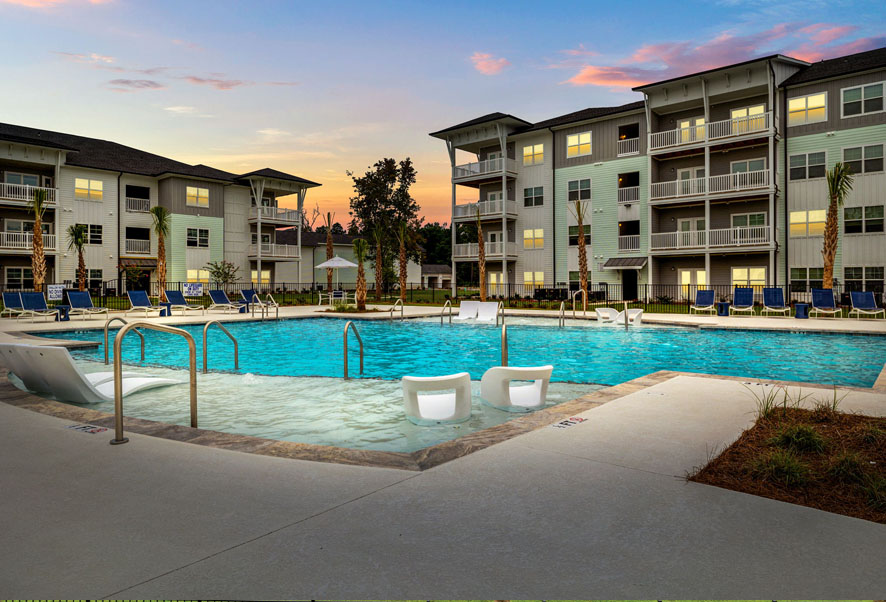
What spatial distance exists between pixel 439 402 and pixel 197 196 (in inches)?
1639

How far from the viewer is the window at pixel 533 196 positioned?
39.1 meters

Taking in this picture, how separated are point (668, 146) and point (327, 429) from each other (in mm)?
31314

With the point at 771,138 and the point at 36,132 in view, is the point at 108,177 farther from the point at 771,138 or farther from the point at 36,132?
the point at 771,138

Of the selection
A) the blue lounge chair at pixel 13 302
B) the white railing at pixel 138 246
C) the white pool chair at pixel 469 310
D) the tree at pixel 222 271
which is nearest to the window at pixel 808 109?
the white pool chair at pixel 469 310

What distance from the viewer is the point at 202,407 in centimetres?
736

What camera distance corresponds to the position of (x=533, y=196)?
1553 inches

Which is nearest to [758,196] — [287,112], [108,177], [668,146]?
[668,146]

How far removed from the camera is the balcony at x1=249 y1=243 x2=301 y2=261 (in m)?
45.0

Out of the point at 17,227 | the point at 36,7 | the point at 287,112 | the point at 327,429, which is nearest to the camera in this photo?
the point at 327,429

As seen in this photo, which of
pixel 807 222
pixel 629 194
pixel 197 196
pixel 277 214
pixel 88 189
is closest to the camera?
pixel 807 222

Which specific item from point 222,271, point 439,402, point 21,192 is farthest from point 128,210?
point 439,402

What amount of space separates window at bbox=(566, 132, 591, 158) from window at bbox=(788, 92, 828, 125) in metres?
11.4

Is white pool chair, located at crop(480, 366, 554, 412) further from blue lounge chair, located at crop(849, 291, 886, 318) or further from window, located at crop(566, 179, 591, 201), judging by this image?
window, located at crop(566, 179, 591, 201)

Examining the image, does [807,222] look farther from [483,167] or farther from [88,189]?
[88,189]
